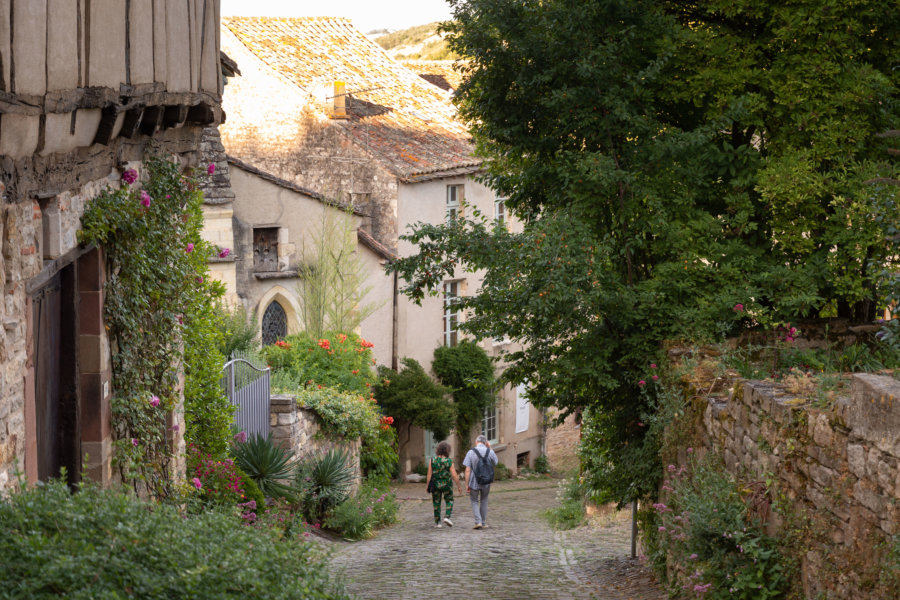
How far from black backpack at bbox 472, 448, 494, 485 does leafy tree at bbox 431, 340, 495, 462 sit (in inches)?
404

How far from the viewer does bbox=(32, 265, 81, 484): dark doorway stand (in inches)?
241

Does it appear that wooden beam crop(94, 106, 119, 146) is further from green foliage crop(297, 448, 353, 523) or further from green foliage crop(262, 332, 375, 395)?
green foliage crop(262, 332, 375, 395)

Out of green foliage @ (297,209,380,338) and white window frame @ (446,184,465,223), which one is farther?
white window frame @ (446,184,465,223)

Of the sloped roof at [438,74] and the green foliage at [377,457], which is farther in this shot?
the sloped roof at [438,74]

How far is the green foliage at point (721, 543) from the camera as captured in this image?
22.4 feet

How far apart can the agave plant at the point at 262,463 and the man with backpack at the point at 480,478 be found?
3425mm

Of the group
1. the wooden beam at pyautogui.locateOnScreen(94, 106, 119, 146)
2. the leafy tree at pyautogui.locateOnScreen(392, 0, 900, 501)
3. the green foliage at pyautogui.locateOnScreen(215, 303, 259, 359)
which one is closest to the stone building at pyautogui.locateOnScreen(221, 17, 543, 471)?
the green foliage at pyautogui.locateOnScreen(215, 303, 259, 359)

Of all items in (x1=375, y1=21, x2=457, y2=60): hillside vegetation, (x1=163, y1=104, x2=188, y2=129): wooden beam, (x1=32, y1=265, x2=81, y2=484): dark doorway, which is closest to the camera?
(x1=32, y1=265, x2=81, y2=484): dark doorway

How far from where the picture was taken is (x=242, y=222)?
23.4 m

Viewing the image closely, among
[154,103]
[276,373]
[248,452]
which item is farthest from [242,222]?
[154,103]

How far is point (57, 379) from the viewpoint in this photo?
21.5 ft

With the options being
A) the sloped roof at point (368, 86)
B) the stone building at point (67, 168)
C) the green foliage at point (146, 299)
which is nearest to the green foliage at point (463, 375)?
the sloped roof at point (368, 86)

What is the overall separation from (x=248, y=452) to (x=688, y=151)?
19.6 ft

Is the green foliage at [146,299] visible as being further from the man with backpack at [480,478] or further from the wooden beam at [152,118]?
the man with backpack at [480,478]
